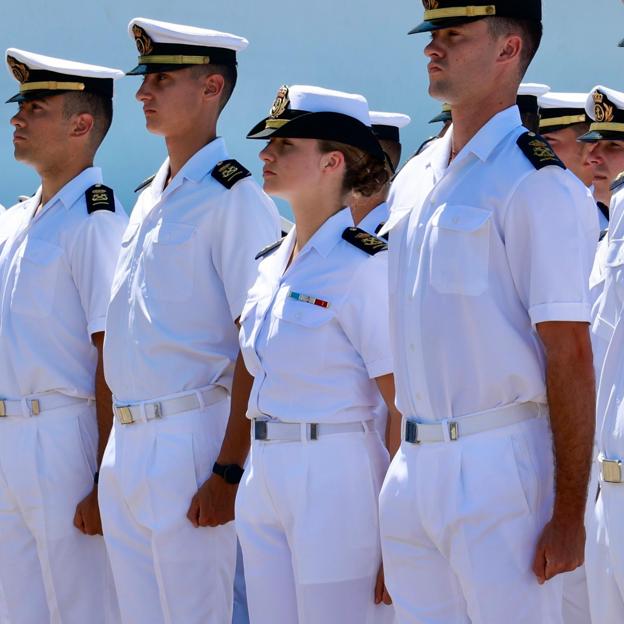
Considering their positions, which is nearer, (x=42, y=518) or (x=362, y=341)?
(x=362, y=341)

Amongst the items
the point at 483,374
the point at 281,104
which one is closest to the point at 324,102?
the point at 281,104

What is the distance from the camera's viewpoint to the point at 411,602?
2877mm

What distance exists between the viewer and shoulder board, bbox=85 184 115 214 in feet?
14.1

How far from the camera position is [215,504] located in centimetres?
366

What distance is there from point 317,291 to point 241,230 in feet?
1.49

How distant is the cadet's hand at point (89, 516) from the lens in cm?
411

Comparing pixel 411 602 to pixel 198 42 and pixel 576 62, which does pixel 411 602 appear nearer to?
pixel 198 42

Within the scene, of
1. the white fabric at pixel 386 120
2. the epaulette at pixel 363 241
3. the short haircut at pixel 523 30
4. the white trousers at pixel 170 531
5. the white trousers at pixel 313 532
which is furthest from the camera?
the white fabric at pixel 386 120

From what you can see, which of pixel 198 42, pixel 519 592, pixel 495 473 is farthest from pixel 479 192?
pixel 198 42

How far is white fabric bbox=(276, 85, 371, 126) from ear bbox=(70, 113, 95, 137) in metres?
1.07

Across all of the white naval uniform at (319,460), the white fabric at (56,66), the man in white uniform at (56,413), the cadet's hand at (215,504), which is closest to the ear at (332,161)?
the white naval uniform at (319,460)

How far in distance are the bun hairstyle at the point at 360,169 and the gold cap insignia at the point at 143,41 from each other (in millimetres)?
713

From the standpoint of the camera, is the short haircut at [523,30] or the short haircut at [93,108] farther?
the short haircut at [93,108]

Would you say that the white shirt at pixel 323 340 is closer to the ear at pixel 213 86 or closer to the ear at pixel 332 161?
the ear at pixel 332 161
